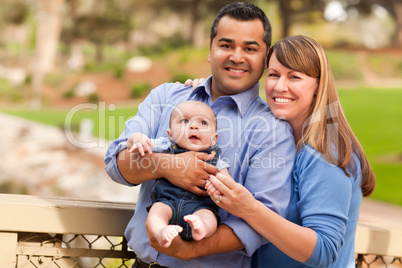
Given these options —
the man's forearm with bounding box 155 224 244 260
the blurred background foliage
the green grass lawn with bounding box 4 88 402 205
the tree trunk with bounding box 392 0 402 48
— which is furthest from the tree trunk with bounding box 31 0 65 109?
the man's forearm with bounding box 155 224 244 260

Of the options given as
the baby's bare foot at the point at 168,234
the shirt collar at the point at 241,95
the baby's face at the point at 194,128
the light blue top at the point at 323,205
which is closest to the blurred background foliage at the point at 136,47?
the shirt collar at the point at 241,95

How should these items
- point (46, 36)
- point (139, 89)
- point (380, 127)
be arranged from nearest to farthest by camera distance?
point (380, 127) < point (139, 89) < point (46, 36)

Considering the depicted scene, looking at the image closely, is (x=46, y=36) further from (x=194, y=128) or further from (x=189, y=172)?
(x=189, y=172)

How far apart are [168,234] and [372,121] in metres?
15.1

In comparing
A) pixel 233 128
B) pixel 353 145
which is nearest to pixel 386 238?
pixel 353 145

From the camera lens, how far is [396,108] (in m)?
15.8

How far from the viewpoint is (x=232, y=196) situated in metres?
1.57

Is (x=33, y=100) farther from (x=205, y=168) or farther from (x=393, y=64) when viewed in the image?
(x=205, y=168)

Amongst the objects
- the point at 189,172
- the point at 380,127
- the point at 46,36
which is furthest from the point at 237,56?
the point at 46,36

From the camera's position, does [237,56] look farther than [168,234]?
Yes

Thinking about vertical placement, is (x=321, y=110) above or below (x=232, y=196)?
above

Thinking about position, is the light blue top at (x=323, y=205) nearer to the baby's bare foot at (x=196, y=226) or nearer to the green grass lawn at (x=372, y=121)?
the baby's bare foot at (x=196, y=226)

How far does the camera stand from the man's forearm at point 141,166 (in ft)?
5.64

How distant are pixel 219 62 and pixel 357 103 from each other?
15.1 m
